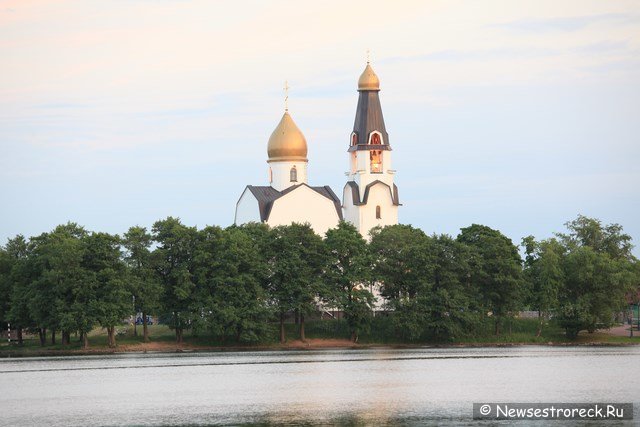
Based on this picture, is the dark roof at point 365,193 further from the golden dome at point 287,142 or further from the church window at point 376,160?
the golden dome at point 287,142

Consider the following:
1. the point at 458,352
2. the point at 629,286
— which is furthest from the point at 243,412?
the point at 629,286

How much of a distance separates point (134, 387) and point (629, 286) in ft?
167

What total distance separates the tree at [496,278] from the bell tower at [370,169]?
24644 mm

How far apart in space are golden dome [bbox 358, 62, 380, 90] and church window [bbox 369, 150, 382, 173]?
6.42 meters

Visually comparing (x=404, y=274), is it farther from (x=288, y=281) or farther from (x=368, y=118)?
(x=368, y=118)

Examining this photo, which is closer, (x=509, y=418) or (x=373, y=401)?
(x=509, y=418)

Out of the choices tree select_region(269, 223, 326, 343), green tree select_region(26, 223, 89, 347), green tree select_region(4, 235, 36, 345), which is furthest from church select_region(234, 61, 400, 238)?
green tree select_region(26, 223, 89, 347)

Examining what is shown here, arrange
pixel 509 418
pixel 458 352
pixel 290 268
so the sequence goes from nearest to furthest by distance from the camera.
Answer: pixel 509 418
pixel 458 352
pixel 290 268

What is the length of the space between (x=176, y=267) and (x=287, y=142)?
28654 millimetres

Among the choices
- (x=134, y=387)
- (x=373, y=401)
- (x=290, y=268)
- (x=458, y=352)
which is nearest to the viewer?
(x=373, y=401)

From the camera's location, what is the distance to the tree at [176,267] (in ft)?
313

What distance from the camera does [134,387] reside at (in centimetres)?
6288

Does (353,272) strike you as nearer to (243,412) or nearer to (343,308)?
(343,308)

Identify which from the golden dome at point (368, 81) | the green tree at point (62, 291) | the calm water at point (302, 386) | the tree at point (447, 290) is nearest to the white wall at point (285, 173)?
the golden dome at point (368, 81)
